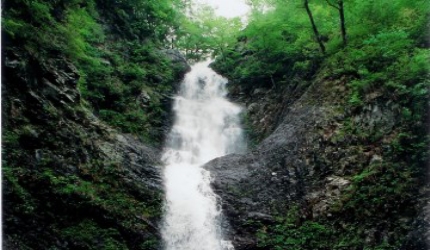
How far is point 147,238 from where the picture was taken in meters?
9.93

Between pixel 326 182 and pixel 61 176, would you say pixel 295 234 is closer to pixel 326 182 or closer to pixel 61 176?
pixel 326 182

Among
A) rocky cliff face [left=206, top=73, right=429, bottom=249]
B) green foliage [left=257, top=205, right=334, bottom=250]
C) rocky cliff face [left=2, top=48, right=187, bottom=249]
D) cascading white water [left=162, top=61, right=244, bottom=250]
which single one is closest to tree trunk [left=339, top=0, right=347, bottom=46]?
rocky cliff face [left=206, top=73, right=429, bottom=249]

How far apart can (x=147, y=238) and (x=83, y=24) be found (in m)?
7.36

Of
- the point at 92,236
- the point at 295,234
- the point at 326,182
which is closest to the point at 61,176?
the point at 92,236

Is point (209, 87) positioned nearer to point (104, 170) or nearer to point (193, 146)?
point (193, 146)

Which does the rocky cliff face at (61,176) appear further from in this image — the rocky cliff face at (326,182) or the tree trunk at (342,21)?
the tree trunk at (342,21)

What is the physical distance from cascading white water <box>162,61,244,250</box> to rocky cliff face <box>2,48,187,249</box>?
71cm

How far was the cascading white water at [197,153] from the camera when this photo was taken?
10633 millimetres

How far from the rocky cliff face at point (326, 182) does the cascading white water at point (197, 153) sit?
0.56m

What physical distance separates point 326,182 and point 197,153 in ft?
23.1

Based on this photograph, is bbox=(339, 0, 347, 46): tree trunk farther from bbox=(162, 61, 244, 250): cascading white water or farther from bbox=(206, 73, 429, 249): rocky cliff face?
bbox=(162, 61, 244, 250): cascading white water

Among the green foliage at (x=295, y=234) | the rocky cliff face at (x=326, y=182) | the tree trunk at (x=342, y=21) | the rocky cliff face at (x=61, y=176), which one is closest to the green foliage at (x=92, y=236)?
the rocky cliff face at (x=61, y=176)

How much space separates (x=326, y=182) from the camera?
10367mm

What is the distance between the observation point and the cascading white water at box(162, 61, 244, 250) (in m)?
10.6
